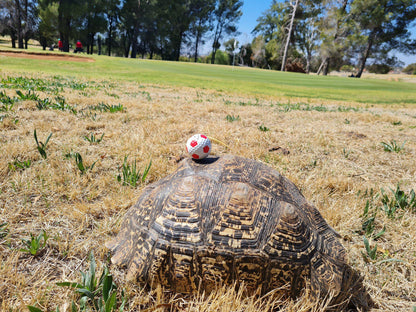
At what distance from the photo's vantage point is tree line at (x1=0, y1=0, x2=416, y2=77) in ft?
154

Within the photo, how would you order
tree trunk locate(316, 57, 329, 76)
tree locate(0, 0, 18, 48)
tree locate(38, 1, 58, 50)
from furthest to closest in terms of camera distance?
1. tree trunk locate(316, 57, 329, 76)
2. tree locate(38, 1, 58, 50)
3. tree locate(0, 0, 18, 48)


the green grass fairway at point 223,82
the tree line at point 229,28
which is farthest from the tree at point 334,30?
the green grass fairway at point 223,82

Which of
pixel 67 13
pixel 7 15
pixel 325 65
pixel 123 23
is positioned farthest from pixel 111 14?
pixel 325 65

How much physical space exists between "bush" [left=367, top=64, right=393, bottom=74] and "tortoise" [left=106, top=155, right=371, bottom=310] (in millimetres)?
74349

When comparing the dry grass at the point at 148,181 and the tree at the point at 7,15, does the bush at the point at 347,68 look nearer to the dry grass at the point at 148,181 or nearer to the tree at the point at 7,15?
the dry grass at the point at 148,181

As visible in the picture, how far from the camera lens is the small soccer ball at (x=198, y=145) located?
6.12ft

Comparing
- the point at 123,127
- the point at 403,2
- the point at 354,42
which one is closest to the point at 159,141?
the point at 123,127

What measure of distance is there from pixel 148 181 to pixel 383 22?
209 feet

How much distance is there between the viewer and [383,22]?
47188 millimetres

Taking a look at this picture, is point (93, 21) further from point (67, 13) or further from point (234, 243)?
point (234, 243)

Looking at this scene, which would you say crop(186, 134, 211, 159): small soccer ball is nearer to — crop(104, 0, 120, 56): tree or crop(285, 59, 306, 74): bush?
crop(285, 59, 306, 74): bush

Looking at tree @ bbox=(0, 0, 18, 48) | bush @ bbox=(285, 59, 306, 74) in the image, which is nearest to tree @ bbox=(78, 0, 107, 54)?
tree @ bbox=(0, 0, 18, 48)

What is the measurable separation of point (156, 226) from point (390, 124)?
738 cm

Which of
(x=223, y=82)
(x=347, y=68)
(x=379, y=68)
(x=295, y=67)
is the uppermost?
(x=347, y=68)
